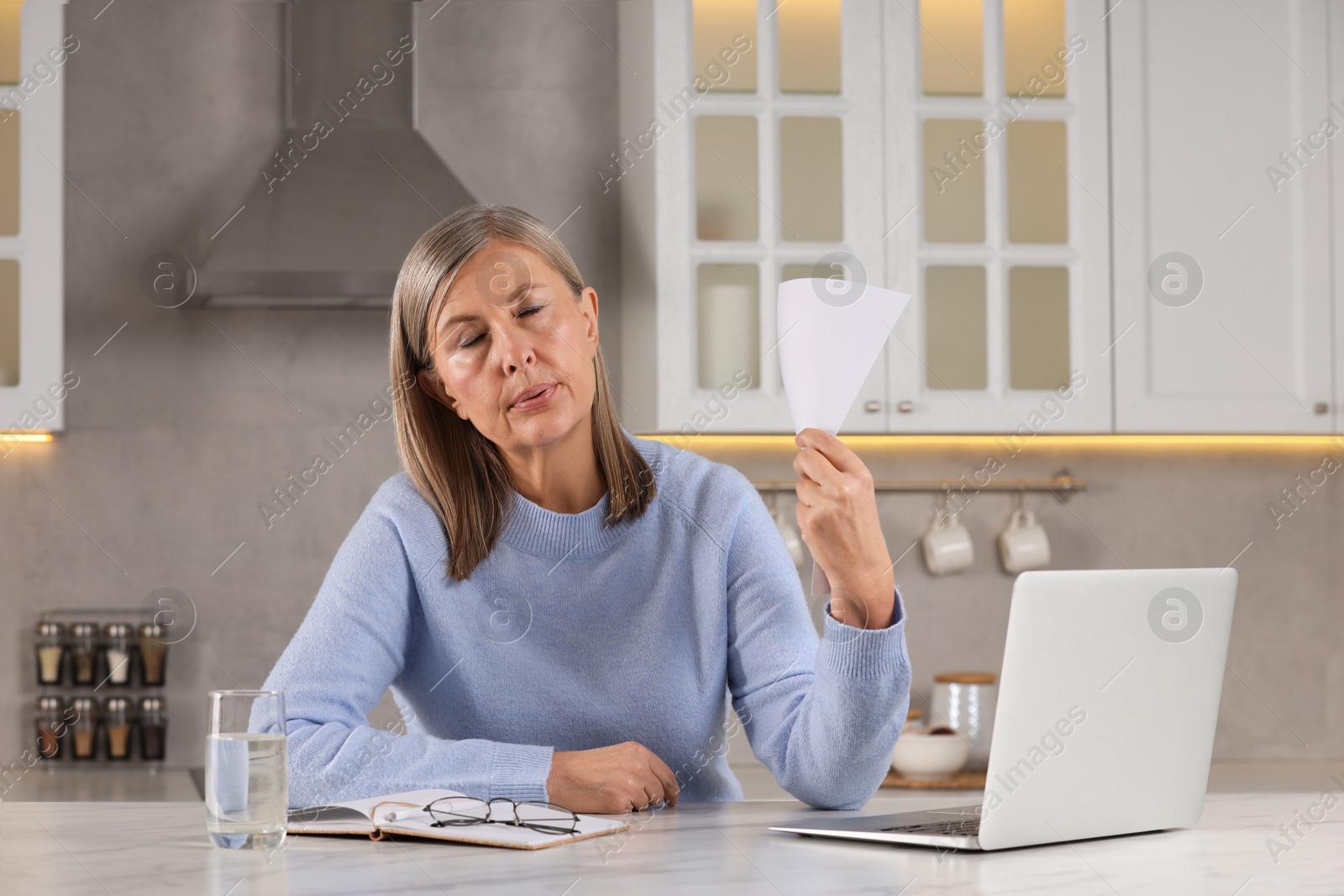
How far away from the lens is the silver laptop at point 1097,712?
1001 mm

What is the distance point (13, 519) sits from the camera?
9.80ft

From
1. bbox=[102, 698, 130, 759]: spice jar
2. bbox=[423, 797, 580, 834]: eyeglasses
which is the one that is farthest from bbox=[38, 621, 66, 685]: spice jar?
bbox=[423, 797, 580, 834]: eyeglasses

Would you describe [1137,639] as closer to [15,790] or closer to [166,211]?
[15,790]

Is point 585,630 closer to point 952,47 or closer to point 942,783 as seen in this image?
point 942,783

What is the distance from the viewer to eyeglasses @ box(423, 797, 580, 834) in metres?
1.09

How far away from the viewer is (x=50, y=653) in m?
2.89

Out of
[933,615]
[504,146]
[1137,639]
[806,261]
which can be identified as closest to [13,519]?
[504,146]

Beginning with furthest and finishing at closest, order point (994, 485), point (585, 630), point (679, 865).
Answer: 1. point (994, 485)
2. point (585, 630)
3. point (679, 865)

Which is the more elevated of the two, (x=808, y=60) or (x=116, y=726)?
(x=808, y=60)

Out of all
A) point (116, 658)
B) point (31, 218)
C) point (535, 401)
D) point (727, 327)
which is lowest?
point (116, 658)

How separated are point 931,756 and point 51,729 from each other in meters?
1.89

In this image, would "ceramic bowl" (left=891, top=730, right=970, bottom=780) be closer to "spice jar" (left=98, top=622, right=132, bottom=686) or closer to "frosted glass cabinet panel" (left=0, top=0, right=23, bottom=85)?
"spice jar" (left=98, top=622, right=132, bottom=686)

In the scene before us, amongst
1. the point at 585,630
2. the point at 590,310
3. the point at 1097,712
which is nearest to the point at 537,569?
the point at 585,630

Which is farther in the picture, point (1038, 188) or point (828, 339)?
point (1038, 188)
